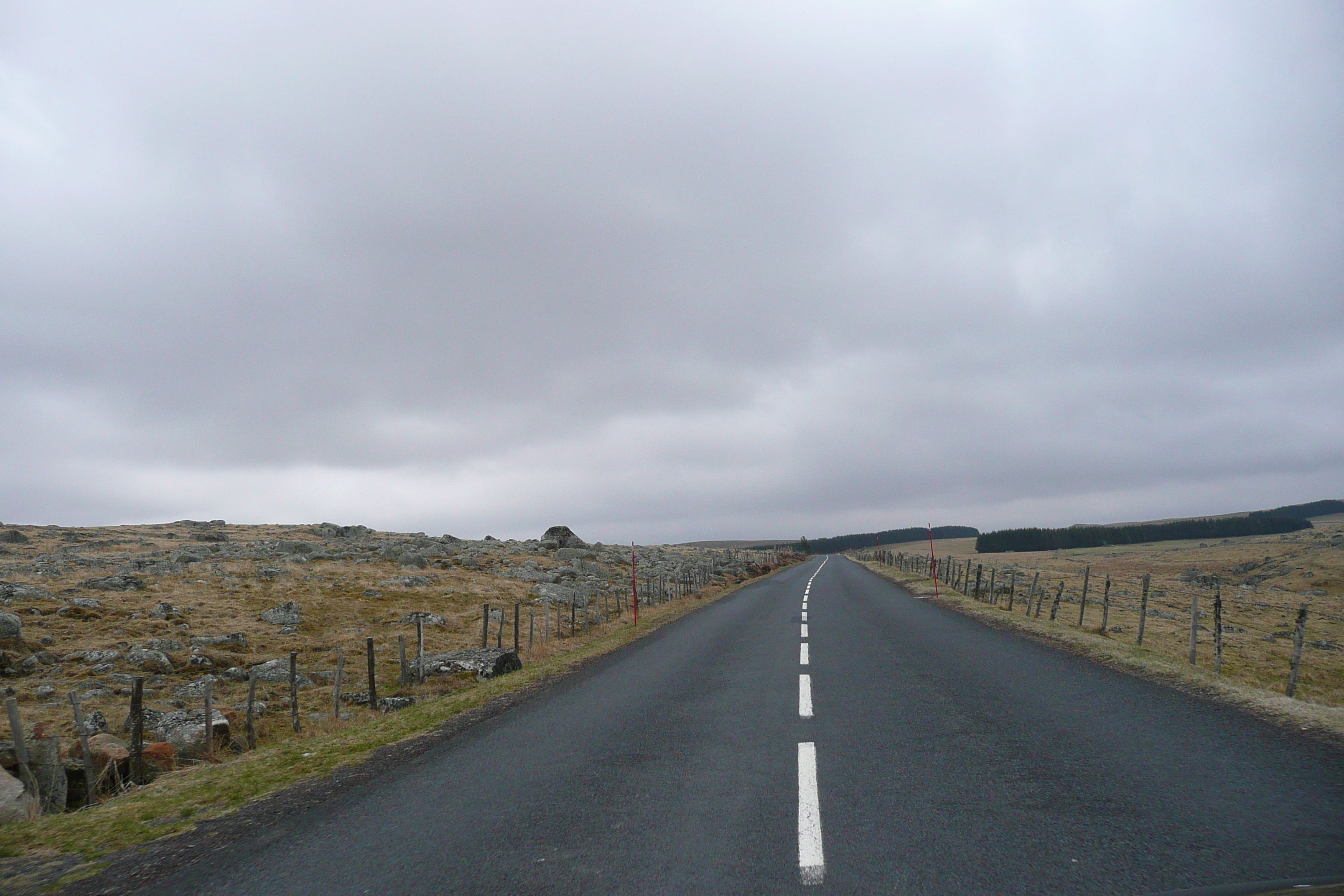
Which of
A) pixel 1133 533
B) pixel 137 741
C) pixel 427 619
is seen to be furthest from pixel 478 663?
pixel 1133 533

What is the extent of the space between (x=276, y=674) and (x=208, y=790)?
14.3m

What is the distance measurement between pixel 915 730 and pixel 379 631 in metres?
26.2

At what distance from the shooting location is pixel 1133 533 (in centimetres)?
16575

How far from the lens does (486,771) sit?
779cm

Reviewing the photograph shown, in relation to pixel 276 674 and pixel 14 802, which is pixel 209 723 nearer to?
pixel 14 802

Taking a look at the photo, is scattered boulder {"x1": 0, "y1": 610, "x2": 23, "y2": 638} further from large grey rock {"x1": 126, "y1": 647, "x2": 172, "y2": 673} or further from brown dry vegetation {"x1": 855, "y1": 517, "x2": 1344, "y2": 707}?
brown dry vegetation {"x1": 855, "y1": 517, "x2": 1344, "y2": 707}

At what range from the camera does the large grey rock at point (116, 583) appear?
31.8 m

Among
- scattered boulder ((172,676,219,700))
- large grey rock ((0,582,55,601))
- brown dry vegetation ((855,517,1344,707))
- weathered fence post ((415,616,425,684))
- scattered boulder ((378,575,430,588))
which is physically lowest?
brown dry vegetation ((855,517,1344,707))

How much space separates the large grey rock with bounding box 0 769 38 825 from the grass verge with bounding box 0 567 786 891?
0.26 metres

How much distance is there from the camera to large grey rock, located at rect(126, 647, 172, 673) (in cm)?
2042

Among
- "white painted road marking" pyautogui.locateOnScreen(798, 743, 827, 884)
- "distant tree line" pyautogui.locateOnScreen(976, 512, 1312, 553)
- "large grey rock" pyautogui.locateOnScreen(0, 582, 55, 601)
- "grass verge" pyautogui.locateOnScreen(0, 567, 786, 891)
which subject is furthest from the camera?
"distant tree line" pyautogui.locateOnScreen(976, 512, 1312, 553)

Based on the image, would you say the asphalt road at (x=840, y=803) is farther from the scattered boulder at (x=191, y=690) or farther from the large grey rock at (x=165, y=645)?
the large grey rock at (x=165, y=645)

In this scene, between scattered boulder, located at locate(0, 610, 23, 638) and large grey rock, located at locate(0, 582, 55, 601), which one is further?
large grey rock, located at locate(0, 582, 55, 601)

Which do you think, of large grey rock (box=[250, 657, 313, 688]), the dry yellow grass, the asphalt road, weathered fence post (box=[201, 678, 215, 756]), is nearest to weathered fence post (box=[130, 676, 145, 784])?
weathered fence post (box=[201, 678, 215, 756])
